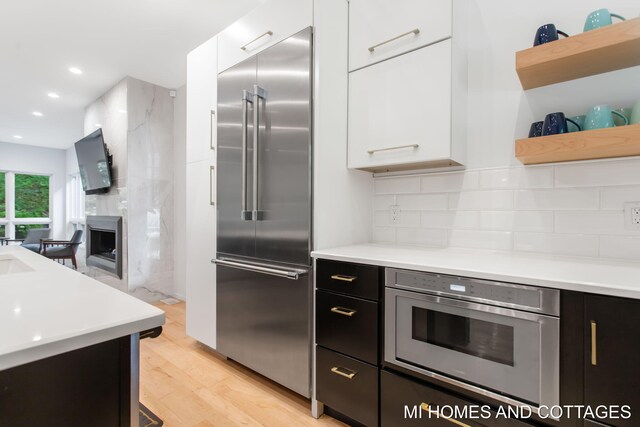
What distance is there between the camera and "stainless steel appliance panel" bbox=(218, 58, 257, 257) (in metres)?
1.96

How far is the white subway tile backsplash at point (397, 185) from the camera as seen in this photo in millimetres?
1942

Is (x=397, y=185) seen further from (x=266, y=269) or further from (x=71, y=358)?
(x=71, y=358)

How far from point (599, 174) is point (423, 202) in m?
0.82

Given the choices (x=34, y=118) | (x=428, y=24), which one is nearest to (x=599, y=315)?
(x=428, y=24)

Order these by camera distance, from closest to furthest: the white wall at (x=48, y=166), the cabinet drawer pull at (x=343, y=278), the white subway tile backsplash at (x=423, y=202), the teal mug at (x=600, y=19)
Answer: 1. the teal mug at (x=600, y=19)
2. the cabinet drawer pull at (x=343, y=278)
3. the white subway tile backsplash at (x=423, y=202)
4. the white wall at (x=48, y=166)

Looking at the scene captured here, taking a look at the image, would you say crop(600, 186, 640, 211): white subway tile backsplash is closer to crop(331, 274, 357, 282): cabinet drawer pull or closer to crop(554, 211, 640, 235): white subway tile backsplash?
crop(554, 211, 640, 235): white subway tile backsplash

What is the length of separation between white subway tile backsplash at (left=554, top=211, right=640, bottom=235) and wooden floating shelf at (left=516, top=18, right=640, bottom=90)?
0.64m

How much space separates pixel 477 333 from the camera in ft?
3.92

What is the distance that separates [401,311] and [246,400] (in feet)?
3.71

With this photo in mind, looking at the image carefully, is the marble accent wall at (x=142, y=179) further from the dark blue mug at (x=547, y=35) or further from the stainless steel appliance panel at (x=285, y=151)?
the dark blue mug at (x=547, y=35)

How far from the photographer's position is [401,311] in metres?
1.36

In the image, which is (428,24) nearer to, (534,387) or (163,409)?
(534,387)

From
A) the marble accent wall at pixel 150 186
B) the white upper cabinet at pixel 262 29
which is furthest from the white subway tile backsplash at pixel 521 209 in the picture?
the marble accent wall at pixel 150 186

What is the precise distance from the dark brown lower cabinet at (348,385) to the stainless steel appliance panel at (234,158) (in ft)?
2.62
